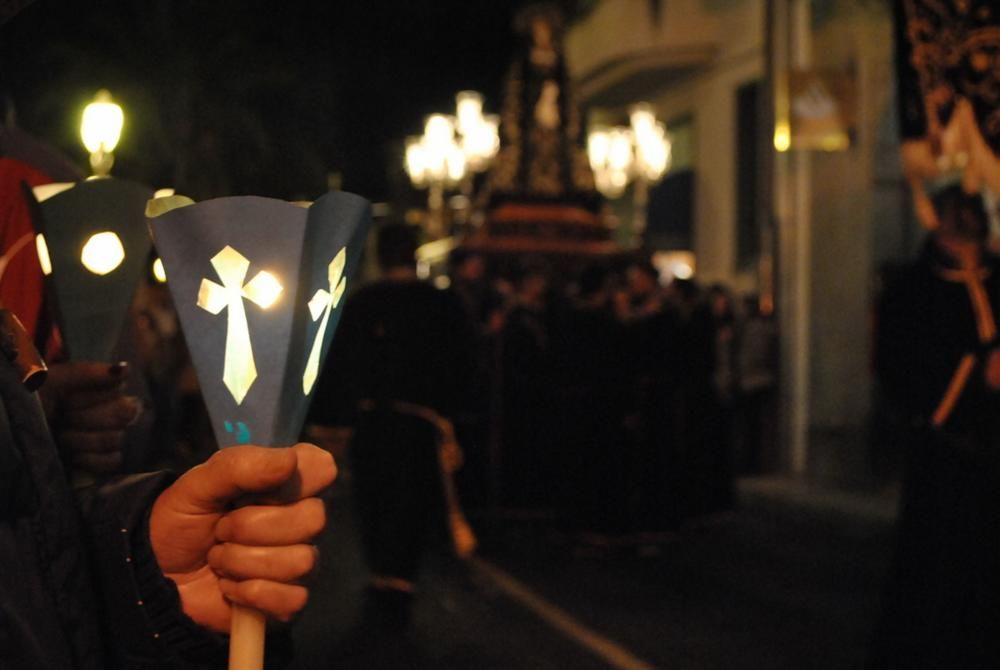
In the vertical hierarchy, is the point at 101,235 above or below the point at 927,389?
above

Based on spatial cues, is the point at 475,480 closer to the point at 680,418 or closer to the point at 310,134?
the point at 680,418

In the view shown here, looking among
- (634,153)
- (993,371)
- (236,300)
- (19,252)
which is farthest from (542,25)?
(236,300)

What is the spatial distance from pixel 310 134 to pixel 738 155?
618cm

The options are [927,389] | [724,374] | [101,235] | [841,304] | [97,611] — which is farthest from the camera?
[841,304]

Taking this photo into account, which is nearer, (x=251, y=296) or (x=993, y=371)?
(x=251, y=296)

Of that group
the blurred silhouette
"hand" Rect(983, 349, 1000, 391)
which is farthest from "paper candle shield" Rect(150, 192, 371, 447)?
the blurred silhouette

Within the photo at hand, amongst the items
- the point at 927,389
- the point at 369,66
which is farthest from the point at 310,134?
the point at 927,389

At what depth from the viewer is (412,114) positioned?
1342 inches

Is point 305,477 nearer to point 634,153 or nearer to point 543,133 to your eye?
point 634,153

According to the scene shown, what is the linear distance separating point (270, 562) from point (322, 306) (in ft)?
0.95

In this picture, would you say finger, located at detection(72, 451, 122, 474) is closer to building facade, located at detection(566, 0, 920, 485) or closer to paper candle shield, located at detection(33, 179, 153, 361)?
paper candle shield, located at detection(33, 179, 153, 361)

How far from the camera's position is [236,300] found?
1631 mm

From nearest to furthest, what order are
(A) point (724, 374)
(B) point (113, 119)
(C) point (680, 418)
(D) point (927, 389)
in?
(B) point (113, 119), (D) point (927, 389), (C) point (680, 418), (A) point (724, 374)

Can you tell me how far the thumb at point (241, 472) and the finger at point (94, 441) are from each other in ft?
3.84
